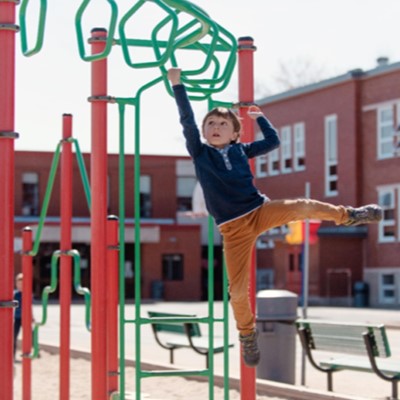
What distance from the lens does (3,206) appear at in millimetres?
6047

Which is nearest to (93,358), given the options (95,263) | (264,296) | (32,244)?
(95,263)

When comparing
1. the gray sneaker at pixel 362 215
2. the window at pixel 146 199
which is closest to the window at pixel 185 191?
the window at pixel 146 199

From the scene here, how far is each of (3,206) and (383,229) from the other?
3608 cm

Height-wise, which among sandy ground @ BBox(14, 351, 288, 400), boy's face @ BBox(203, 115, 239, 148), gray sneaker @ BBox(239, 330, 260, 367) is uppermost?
boy's face @ BBox(203, 115, 239, 148)

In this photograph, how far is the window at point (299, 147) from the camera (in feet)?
148

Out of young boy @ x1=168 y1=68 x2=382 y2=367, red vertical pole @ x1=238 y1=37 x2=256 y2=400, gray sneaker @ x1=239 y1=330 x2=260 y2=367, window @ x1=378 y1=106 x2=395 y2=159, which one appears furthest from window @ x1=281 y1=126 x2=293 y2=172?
young boy @ x1=168 y1=68 x2=382 y2=367

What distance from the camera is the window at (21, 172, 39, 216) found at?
54.0 meters

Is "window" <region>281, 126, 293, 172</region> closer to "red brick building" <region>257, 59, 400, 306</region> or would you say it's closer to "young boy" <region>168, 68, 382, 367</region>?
"red brick building" <region>257, 59, 400, 306</region>

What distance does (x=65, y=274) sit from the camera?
31.7 ft

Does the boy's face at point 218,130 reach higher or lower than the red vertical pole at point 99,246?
higher

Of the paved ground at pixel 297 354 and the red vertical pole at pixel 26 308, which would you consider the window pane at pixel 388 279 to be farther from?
the red vertical pole at pixel 26 308

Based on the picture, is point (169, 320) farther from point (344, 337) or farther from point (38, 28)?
point (344, 337)

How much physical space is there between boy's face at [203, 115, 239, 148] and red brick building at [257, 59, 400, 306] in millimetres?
34394

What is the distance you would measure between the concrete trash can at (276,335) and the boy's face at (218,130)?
6.13 meters
